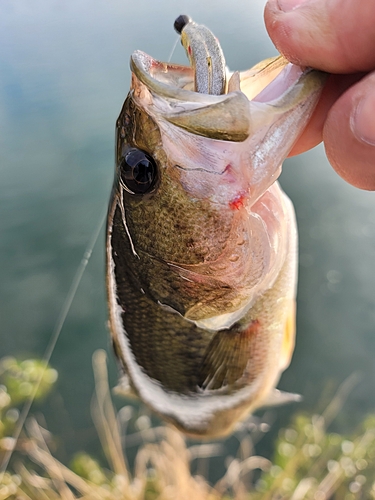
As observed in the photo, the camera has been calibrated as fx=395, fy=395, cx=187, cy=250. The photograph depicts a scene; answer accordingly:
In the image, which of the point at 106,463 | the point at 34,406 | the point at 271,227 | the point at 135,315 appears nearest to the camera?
the point at 271,227

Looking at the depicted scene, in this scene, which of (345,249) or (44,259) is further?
(44,259)

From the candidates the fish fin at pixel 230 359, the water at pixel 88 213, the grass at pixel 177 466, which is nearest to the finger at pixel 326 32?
the fish fin at pixel 230 359

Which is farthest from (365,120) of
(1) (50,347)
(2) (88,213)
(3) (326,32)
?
(2) (88,213)

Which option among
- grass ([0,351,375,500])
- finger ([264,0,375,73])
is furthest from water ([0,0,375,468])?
finger ([264,0,375,73])

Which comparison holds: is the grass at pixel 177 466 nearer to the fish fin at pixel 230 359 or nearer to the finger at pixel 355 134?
the fish fin at pixel 230 359

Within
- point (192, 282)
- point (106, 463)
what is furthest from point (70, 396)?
point (192, 282)

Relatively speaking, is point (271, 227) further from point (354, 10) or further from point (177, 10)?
point (177, 10)

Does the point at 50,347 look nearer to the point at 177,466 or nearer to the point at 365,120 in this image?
the point at 177,466
